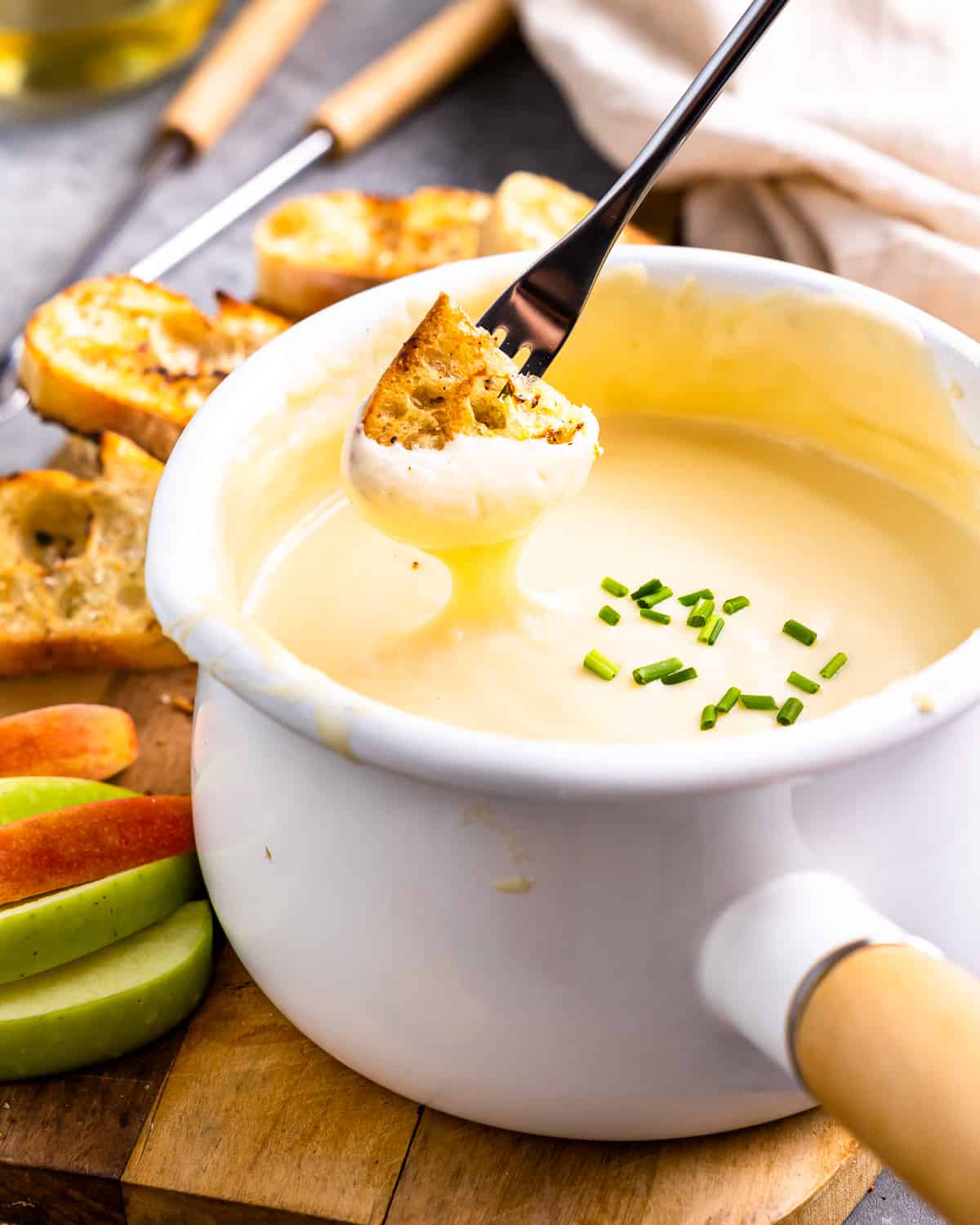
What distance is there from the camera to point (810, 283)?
1.35 metres

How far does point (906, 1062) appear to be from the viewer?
0.83 metres

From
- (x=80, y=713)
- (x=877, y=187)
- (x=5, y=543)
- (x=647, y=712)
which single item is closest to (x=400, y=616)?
(x=647, y=712)

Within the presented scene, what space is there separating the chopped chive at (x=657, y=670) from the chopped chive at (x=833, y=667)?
12 centimetres

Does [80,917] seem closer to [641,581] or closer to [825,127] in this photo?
[641,581]

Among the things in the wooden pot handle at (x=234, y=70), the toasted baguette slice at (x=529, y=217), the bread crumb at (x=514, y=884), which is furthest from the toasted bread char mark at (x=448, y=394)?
the wooden pot handle at (x=234, y=70)

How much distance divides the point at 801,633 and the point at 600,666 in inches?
7.0

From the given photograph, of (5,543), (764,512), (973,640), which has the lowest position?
(5,543)

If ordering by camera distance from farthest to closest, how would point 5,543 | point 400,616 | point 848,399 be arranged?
1. point 5,543
2. point 848,399
3. point 400,616

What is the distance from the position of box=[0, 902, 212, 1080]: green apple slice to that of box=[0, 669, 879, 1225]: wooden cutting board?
2 centimetres

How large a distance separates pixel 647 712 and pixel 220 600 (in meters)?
0.34

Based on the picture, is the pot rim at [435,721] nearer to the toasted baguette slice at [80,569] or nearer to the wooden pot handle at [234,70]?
the toasted baguette slice at [80,569]

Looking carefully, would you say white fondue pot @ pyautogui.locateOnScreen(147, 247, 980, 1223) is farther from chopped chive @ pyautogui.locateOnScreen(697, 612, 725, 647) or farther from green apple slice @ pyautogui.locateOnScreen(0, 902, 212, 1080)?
chopped chive @ pyautogui.locateOnScreen(697, 612, 725, 647)

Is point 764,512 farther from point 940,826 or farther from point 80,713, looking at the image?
point 80,713

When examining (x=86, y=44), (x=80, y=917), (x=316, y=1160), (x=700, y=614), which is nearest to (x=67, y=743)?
(x=80, y=917)
